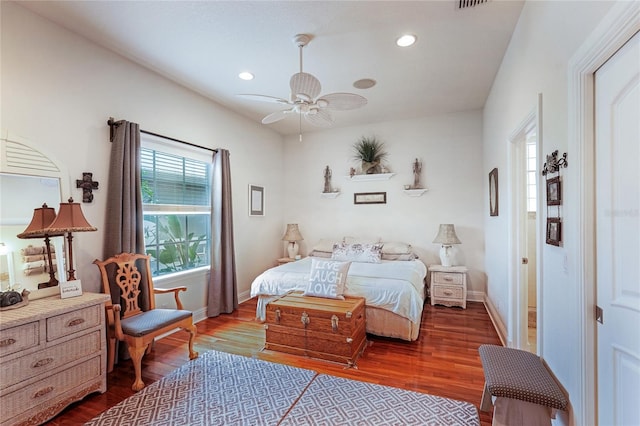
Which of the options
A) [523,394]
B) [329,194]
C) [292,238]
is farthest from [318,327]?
[329,194]

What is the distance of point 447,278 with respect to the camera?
14.1 ft

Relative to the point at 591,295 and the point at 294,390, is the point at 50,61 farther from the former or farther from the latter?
the point at 591,295

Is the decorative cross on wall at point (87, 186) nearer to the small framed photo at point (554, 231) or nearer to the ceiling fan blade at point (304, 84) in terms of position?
the ceiling fan blade at point (304, 84)

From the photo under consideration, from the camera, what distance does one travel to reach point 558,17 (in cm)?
161

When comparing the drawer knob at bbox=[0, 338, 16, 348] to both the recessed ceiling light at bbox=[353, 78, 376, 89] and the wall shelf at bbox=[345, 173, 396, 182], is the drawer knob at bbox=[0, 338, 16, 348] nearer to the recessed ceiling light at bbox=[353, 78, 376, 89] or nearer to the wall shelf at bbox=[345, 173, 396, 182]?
the recessed ceiling light at bbox=[353, 78, 376, 89]

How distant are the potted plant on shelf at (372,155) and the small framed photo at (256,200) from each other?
6.10 feet

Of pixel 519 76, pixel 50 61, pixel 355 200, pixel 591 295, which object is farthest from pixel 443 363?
pixel 50 61

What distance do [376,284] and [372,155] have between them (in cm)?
263

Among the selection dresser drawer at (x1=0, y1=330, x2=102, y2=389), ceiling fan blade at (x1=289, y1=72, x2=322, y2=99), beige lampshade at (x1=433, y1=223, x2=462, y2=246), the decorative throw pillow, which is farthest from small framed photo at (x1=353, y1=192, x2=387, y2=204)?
dresser drawer at (x1=0, y1=330, x2=102, y2=389)

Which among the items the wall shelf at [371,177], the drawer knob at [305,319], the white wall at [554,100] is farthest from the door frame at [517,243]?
the wall shelf at [371,177]

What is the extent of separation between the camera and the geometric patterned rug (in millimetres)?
1934

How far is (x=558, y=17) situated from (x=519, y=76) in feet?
2.84

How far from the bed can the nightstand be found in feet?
2.90

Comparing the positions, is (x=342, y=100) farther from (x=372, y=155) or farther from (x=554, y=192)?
(x=372, y=155)
